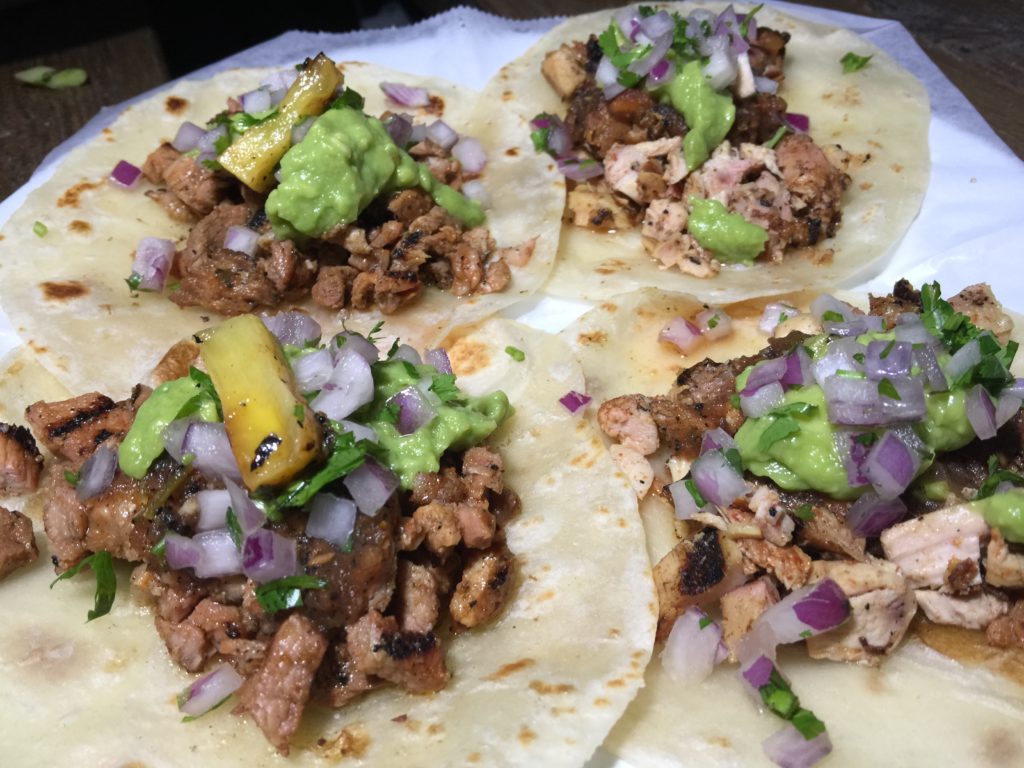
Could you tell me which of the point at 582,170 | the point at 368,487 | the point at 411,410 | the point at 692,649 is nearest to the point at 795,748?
the point at 692,649

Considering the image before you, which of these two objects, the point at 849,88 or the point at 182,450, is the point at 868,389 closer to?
the point at 182,450

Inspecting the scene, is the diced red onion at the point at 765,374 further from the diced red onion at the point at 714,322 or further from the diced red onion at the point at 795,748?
the diced red onion at the point at 795,748

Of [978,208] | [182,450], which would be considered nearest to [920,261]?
[978,208]

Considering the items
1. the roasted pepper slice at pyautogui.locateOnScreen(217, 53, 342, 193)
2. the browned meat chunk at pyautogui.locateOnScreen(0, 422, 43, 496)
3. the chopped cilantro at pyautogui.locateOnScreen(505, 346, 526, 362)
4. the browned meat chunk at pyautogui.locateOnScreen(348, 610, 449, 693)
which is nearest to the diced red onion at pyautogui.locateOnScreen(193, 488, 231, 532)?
the browned meat chunk at pyautogui.locateOnScreen(348, 610, 449, 693)

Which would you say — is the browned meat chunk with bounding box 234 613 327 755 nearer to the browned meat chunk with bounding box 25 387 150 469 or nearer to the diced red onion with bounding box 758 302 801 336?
the browned meat chunk with bounding box 25 387 150 469

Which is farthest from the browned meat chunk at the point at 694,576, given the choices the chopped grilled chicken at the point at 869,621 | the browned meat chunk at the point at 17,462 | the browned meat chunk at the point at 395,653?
the browned meat chunk at the point at 17,462

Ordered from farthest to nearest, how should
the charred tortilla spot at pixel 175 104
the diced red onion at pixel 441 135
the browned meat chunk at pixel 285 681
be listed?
1. the charred tortilla spot at pixel 175 104
2. the diced red onion at pixel 441 135
3. the browned meat chunk at pixel 285 681
